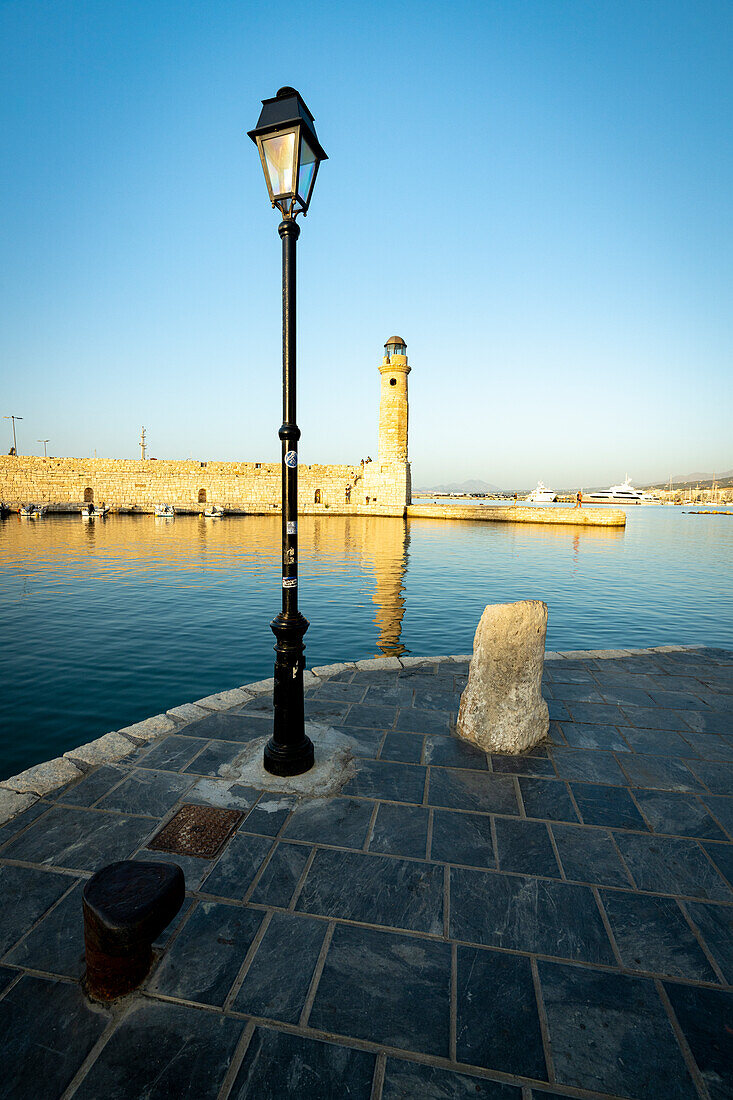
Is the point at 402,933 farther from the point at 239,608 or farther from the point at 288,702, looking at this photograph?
the point at 239,608

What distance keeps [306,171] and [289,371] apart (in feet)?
4.70

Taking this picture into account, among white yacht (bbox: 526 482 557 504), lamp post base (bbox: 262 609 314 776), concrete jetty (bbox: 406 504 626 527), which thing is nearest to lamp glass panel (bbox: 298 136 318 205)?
lamp post base (bbox: 262 609 314 776)

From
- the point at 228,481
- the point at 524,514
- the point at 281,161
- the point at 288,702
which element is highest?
the point at 281,161

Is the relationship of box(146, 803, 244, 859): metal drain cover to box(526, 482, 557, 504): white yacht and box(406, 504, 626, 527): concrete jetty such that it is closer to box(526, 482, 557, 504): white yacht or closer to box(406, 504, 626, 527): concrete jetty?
box(406, 504, 626, 527): concrete jetty

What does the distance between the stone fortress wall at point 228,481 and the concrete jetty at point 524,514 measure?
11.5ft

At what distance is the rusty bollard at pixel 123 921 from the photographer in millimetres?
1895

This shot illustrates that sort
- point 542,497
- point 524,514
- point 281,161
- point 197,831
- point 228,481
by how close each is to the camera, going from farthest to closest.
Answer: point 542,497 → point 228,481 → point 524,514 → point 281,161 → point 197,831

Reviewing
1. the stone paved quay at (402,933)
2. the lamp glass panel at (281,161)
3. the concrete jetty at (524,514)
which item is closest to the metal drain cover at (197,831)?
the stone paved quay at (402,933)

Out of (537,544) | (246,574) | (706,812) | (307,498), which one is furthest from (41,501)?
(706,812)

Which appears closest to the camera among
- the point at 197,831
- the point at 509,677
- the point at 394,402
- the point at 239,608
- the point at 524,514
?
the point at 197,831

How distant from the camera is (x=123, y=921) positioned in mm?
1875

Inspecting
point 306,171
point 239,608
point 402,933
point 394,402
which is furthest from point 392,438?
point 402,933

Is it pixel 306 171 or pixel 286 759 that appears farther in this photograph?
pixel 286 759

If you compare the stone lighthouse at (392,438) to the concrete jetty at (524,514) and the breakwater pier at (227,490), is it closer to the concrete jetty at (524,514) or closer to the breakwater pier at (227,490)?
the breakwater pier at (227,490)
